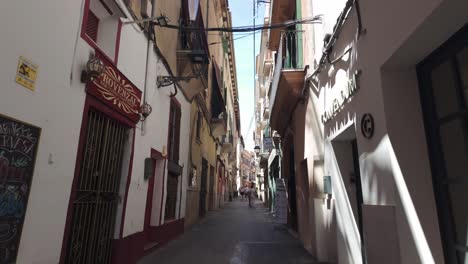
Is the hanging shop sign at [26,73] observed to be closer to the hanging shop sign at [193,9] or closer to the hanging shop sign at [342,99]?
the hanging shop sign at [342,99]

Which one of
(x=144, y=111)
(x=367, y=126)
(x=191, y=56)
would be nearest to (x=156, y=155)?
(x=144, y=111)

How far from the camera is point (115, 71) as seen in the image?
5199mm

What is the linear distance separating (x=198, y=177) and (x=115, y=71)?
8944 mm

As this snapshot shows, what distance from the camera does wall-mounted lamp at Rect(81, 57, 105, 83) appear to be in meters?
4.27

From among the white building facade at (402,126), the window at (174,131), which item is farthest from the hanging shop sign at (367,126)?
the window at (174,131)

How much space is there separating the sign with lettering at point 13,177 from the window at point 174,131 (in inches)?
217

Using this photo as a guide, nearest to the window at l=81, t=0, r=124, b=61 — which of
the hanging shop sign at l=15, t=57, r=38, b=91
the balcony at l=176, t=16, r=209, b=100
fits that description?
the hanging shop sign at l=15, t=57, r=38, b=91

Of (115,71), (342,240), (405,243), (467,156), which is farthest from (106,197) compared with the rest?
(467,156)

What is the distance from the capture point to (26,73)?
10.5 ft

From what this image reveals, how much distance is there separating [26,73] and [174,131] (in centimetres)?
632

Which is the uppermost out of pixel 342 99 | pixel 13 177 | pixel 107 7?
pixel 107 7

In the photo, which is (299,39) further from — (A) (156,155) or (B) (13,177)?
(B) (13,177)

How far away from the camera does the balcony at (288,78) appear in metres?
7.62

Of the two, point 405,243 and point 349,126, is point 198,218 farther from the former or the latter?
point 405,243
